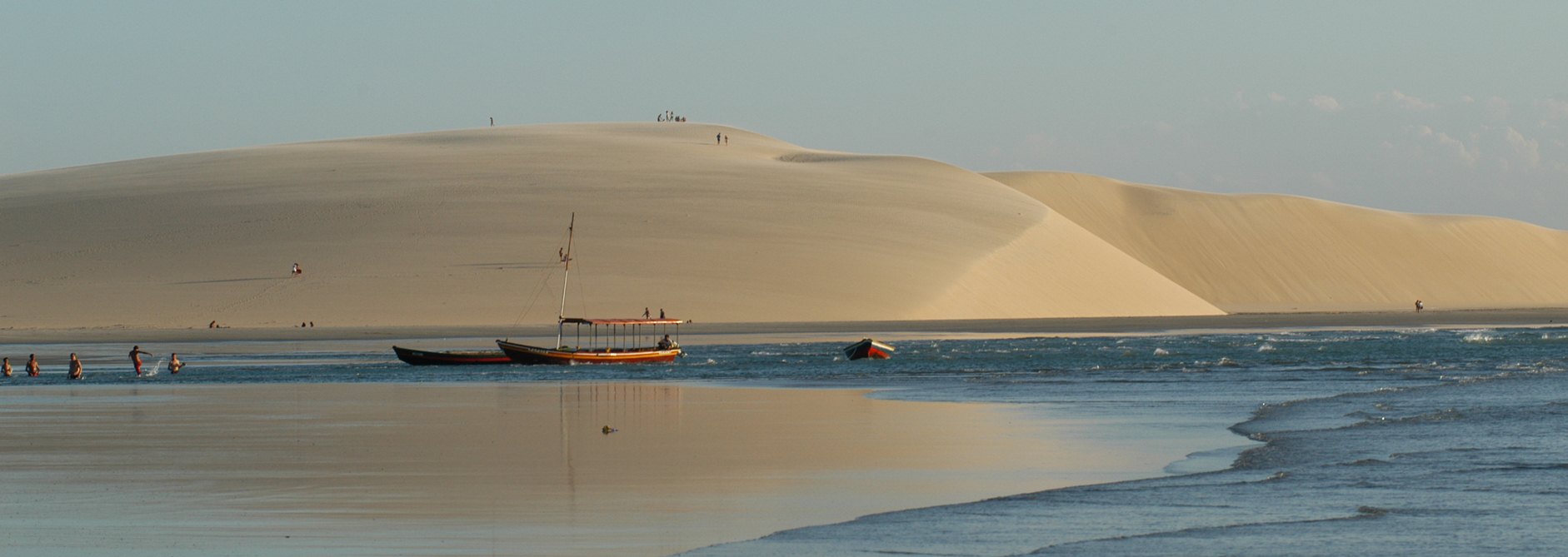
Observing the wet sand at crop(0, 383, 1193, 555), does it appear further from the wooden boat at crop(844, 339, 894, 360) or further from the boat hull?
the wooden boat at crop(844, 339, 894, 360)

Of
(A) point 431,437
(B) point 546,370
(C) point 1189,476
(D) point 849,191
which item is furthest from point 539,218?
(C) point 1189,476

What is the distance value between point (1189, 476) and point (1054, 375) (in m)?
20.7

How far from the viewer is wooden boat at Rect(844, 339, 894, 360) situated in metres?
46.6

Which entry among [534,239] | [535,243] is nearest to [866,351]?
[535,243]

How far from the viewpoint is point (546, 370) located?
43.2 m

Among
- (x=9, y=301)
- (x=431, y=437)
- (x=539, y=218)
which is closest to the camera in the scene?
(x=431, y=437)

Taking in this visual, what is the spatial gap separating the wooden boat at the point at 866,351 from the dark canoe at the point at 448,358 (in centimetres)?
807

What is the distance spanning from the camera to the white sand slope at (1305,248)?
156 meters

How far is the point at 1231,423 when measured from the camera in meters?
24.2

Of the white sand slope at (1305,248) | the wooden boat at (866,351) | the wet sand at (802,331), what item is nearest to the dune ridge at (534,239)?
the wet sand at (802,331)

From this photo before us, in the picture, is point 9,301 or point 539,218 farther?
point 539,218

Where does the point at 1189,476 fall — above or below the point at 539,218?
below

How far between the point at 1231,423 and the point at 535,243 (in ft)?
213

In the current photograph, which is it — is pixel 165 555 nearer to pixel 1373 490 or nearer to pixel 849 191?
pixel 1373 490
